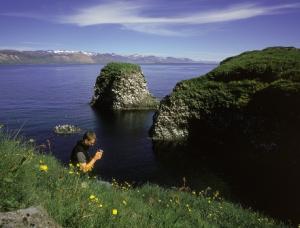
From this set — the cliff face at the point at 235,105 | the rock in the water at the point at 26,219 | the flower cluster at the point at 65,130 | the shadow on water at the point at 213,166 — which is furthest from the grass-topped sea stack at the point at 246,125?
the rock in the water at the point at 26,219

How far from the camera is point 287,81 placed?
1959 inches

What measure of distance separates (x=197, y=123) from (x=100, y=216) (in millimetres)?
51382

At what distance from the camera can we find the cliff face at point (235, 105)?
1965 inches

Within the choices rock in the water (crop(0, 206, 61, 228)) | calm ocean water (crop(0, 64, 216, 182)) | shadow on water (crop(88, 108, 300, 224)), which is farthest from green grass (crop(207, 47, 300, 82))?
rock in the water (crop(0, 206, 61, 228))

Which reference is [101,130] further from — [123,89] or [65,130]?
[123,89]

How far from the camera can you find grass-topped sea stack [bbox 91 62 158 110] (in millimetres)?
87562

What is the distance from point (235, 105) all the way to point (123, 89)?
37.3m

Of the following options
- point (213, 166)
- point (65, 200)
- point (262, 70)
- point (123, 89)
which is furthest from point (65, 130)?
point (65, 200)

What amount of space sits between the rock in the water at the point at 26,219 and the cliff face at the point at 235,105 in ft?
148

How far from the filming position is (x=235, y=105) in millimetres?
55000

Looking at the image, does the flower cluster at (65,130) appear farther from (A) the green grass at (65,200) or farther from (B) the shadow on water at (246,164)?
(A) the green grass at (65,200)

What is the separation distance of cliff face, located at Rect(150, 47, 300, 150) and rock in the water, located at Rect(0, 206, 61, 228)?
4516cm

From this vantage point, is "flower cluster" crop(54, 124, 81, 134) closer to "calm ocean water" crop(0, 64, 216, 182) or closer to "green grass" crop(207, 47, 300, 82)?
"calm ocean water" crop(0, 64, 216, 182)

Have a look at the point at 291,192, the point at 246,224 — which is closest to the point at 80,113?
the point at 291,192
